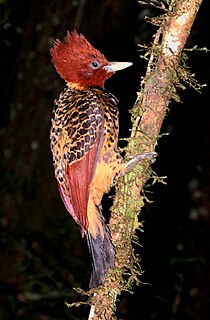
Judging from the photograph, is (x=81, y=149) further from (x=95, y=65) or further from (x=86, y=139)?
(x=95, y=65)

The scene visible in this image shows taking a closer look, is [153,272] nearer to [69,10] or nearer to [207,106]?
[207,106]

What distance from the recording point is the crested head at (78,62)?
8.14 feet

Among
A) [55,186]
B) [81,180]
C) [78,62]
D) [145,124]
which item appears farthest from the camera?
[55,186]

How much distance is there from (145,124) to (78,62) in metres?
0.66

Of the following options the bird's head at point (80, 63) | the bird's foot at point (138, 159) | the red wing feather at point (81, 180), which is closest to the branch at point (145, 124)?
the bird's foot at point (138, 159)

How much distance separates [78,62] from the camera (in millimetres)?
2510

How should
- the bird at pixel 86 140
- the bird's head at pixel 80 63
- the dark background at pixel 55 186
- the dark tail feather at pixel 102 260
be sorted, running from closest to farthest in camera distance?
the dark tail feather at pixel 102 260, the bird at pixel 86 140, the bird's head at pixel 80 63, the dark background at pixel 55 186

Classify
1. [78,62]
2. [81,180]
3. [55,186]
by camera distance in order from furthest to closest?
[55,186] → [78,62] → [81,180]

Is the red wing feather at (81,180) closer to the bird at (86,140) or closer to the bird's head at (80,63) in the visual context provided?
the bird at (86,140)

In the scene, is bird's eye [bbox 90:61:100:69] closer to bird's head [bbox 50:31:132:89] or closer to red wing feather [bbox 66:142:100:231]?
bird's head [bbox 50:31:132:89]

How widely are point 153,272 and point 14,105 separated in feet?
5.72

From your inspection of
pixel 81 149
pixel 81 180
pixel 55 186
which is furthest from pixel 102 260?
pixel 55 186

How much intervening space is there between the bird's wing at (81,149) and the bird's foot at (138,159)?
284 millimetres

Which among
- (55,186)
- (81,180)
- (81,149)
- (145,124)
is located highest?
(145,124)
